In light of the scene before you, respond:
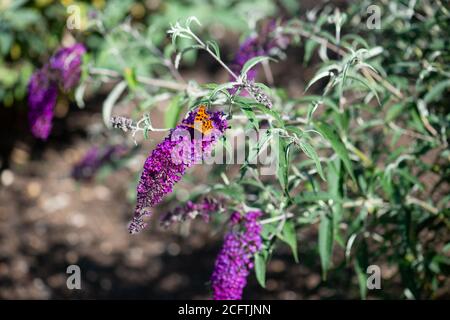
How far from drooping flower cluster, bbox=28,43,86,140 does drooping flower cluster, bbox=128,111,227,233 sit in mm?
1169

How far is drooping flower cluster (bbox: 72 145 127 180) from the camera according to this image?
340 centimetres

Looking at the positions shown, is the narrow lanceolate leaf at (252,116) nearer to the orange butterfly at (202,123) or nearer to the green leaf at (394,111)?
the orange butterfly at (202,123)

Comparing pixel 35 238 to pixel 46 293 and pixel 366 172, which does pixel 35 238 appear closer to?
pixel 46 293

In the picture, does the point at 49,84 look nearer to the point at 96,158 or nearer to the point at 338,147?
the point at 96,158

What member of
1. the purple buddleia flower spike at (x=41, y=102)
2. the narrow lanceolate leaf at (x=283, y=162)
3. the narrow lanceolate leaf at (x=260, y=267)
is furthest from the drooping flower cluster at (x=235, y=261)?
the purple buddleia flower spike at (x=41, y=102)

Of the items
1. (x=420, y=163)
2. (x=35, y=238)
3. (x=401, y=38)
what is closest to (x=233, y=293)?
(x=420, y=163)

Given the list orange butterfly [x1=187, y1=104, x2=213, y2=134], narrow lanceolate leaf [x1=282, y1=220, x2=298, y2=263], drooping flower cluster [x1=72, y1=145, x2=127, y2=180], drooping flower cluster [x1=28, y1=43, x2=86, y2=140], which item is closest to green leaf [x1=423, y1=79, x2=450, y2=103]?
narrow lanceolate leaf [x1=282, y1=220, x2=298, y2=263]

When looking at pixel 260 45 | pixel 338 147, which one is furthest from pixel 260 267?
pixel 260 45

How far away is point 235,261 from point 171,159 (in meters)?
0.52

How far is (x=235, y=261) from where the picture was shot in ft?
6.54

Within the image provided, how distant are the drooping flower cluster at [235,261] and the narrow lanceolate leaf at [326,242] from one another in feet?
0.86

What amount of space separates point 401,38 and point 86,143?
9.92ft

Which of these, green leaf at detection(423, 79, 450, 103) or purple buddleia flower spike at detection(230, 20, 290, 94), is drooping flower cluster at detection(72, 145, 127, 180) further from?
green leaf at detection(423, 79, 450, 103)
